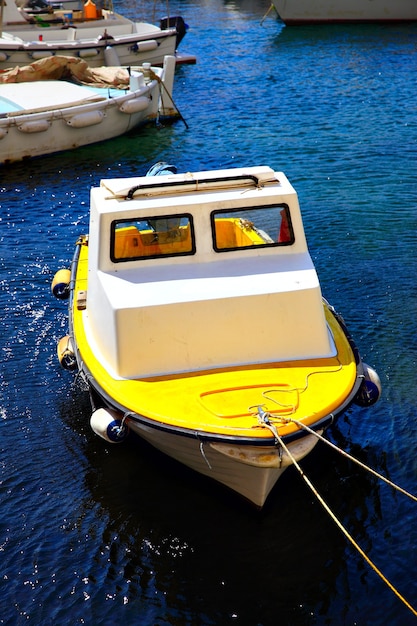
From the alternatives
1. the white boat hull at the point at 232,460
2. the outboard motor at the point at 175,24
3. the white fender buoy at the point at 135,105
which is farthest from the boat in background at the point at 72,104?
the white boat hull at the point at 232,460

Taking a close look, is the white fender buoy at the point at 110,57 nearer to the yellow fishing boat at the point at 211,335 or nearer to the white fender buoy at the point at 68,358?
the yellow fishing boat at the point at 211,335

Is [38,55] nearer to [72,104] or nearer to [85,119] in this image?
[72,104]

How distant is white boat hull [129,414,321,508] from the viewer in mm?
8297

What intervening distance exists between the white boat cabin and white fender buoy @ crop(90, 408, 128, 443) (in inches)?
21.4

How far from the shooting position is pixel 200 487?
9586mm

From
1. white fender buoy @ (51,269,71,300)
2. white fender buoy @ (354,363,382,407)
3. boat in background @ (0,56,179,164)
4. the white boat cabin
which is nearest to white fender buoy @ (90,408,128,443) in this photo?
the white boat cabin

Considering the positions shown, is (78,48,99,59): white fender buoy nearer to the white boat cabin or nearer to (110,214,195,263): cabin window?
the white boat cabin

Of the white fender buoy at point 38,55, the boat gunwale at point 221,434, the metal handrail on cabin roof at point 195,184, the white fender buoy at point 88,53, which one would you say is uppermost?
the metal handrail on cabin roof at point 195,184

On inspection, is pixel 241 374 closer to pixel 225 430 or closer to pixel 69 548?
pixel 225 430

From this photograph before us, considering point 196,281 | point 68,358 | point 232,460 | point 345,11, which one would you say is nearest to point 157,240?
point 196,281

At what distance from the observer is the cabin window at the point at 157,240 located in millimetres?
10000

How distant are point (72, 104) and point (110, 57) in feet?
24.0

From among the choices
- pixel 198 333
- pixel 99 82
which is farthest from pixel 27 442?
pixel 99 82

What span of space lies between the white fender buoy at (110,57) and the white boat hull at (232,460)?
863 inches
